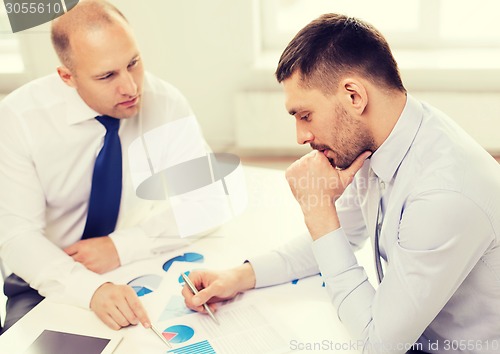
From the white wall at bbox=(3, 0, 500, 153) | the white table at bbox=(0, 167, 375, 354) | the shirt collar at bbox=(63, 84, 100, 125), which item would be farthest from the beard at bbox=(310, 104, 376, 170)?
the white wall at bbox=(3, 0, 500, 153)

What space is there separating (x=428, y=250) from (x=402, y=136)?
0.77 ft

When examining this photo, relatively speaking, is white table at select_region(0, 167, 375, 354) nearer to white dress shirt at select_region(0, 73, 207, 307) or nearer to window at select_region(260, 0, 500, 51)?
white dress shirt at select_region(0, 73, 207, 307)

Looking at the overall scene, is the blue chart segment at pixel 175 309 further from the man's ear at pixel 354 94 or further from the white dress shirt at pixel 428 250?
the man's ear at pixel 354 94

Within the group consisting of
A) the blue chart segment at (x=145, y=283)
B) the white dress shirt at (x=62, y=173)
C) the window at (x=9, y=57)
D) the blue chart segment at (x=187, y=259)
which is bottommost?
the blue chart segment at (x=187, y=259)

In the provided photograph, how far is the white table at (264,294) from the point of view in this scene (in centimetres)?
103

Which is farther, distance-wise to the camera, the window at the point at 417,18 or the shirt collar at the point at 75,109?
the window at the point at 417,18

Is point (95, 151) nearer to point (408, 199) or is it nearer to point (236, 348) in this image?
point (236, 348)

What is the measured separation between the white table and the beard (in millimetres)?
287

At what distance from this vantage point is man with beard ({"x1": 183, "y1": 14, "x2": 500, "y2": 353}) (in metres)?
0.91

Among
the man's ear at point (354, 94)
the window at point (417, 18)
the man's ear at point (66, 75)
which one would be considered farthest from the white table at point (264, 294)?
the window at point (417, 18)

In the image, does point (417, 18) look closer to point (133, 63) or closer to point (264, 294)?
point (133, 63)

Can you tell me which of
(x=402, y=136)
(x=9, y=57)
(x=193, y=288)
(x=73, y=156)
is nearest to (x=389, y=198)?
(x=402, y=136)

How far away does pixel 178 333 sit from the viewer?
3.44 feet

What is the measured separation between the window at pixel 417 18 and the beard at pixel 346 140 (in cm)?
136
